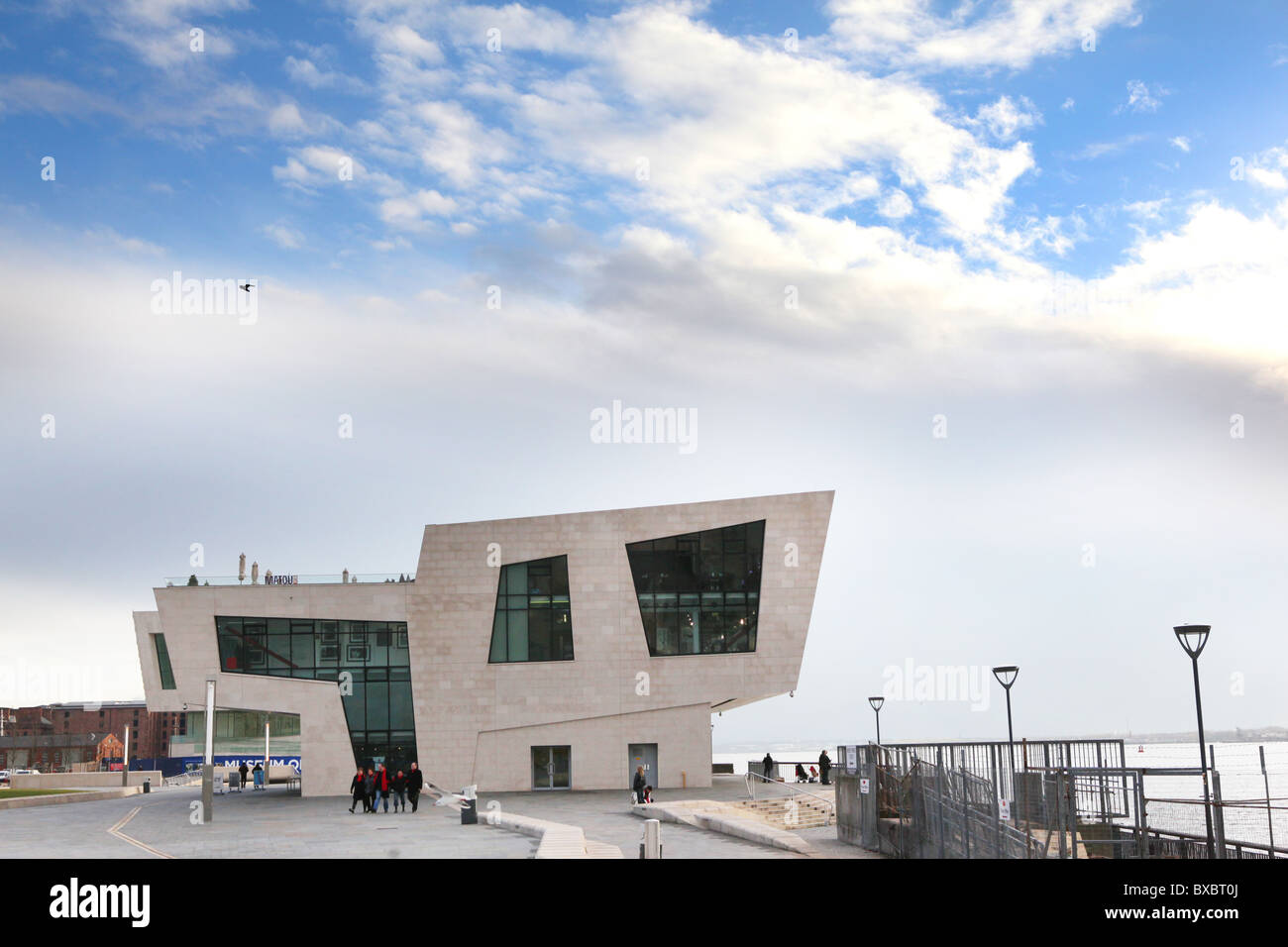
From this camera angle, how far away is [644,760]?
157 ft

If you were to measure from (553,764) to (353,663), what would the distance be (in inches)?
370

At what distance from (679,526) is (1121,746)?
28.3 metres

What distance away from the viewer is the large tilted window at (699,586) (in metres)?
47.9

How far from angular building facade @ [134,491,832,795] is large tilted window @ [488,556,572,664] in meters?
0.06

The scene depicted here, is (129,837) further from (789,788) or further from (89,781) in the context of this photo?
(89,781)

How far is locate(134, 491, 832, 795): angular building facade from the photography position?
47500 millimetres

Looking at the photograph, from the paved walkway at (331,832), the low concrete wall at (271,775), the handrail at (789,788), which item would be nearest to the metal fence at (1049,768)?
the paved walkway at (331,832)

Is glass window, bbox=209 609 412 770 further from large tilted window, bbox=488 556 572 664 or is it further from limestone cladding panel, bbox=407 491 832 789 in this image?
large tilted window, bbox=488 556 572 664

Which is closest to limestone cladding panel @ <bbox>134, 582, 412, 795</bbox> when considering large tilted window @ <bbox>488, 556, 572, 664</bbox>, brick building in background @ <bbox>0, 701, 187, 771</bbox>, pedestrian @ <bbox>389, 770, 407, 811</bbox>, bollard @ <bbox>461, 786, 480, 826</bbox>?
large tilted window @ <bbox>488, 556, 572, 664</bbox>
